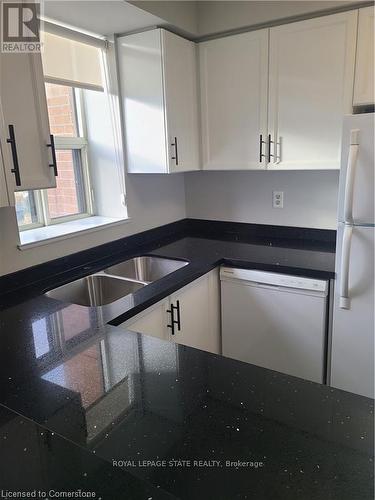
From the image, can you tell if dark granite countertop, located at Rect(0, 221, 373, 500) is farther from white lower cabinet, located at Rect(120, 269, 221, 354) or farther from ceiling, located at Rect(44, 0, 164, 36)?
ceiling, located at Rect(44, 0, 164, 36)

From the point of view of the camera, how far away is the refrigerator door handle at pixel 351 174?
1.69m

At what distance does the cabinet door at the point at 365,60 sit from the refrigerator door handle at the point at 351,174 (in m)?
0.42

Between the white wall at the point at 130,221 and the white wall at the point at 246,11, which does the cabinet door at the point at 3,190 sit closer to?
the white wall at the point at 130,221

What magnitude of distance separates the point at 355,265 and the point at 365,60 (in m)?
1.07

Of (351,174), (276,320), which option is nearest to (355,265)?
(351,174)

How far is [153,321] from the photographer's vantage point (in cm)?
176

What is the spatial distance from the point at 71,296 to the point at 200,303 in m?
0.71

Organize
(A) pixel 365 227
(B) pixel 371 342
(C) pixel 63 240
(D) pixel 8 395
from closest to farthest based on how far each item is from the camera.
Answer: (D) pixel 8 395 → (A) pixel 365 227 → (B) pixel 371 342 → (C) pixel 63 240

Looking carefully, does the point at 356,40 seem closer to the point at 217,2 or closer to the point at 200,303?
the point at 217,2

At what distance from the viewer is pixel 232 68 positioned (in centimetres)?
229

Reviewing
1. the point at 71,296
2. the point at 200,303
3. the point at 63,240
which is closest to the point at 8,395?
the point at 71,296

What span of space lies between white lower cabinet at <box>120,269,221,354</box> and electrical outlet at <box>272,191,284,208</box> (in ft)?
2.40

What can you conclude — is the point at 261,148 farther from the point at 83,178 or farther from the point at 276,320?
the point at 83,178

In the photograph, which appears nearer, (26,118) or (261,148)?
(26,118)
